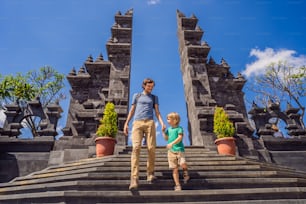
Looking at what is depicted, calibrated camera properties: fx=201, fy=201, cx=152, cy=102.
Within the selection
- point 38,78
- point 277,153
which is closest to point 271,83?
point 277,153

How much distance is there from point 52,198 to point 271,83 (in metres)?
22.8

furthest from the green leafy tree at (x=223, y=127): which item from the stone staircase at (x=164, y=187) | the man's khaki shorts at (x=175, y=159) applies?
the man's khaki shorts at (x=175, y=159)

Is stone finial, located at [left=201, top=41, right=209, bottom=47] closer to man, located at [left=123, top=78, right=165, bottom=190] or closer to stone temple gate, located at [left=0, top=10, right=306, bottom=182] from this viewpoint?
stone temple gate, located at [left=0, top=10, right=306, bottom=182]

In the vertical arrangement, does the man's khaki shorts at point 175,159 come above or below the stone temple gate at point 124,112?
below

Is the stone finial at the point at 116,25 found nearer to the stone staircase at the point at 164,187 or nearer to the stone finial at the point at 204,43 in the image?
the stone finial at the point at 204,43

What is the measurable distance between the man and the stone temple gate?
4513mm

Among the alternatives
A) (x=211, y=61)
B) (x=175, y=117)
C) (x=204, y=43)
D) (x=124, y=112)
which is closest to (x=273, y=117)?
(x=211, y=61)

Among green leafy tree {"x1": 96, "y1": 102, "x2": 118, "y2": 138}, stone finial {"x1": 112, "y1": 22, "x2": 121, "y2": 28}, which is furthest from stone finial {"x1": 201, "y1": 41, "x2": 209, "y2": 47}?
green leafy tree {"x1": 96, "y1": 102, "x2": 118, "y2": 138}

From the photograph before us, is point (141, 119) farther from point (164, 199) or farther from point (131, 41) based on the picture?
point (131, 41)

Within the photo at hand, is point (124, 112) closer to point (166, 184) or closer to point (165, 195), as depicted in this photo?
point (166, 184)

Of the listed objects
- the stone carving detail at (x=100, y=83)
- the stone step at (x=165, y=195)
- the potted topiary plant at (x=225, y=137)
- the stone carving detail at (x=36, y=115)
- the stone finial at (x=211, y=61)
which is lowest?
the stone step at (x=165, y=195)

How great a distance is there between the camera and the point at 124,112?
1028 cm

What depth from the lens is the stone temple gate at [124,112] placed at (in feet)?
29.6

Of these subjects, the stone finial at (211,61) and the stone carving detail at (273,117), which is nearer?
the stone carving detail at (273,117)
